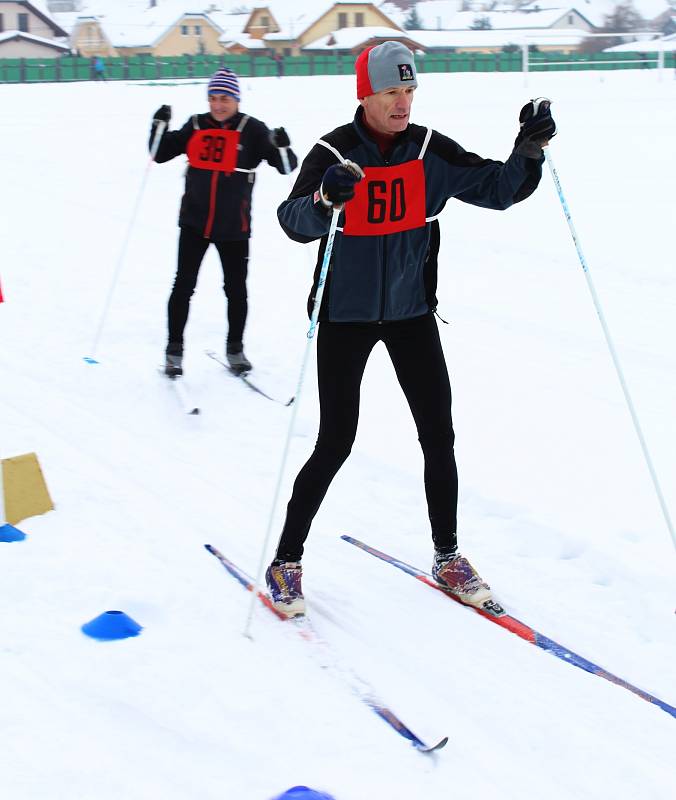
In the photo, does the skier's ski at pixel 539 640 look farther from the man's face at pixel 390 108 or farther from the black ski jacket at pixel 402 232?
the man's face at pixel 390 108

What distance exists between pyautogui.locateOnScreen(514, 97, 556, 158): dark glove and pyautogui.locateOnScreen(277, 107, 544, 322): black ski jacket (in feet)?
0.14

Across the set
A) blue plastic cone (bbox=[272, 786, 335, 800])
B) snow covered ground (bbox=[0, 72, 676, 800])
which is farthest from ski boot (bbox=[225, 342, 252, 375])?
blue plastic cone (bbox=[272, 786, 335, 800])

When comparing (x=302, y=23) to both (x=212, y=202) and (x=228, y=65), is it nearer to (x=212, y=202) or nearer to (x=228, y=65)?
(x=228, y=65)

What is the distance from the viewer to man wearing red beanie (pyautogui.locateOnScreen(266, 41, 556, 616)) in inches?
125

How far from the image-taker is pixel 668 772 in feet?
8.77

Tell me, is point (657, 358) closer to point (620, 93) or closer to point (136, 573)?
point (136, 573)

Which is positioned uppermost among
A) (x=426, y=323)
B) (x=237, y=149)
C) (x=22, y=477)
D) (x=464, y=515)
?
(x=237, y=149)

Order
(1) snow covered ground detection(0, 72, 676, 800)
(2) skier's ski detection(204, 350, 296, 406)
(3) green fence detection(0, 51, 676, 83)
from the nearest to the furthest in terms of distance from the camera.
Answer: (1) snow covered ground detection(0, 72, 676, 800) → (2) skier's ski detection(204, 350, 296, 406) → (3) green fence detection(0, 51, 676, 83)

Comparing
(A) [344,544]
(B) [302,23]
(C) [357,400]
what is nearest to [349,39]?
(B) [302,23]

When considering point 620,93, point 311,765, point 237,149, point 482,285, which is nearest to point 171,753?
point 311,765

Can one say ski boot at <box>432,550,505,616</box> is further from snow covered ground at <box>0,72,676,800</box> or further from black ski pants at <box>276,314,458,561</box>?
black ski pants at <box>276,314,458,561</box>

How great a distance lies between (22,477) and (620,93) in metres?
18.6

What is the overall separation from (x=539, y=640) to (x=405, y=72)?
1918mm

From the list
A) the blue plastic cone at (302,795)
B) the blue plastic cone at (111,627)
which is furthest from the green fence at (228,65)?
the blue plastic cone at (302,795)
